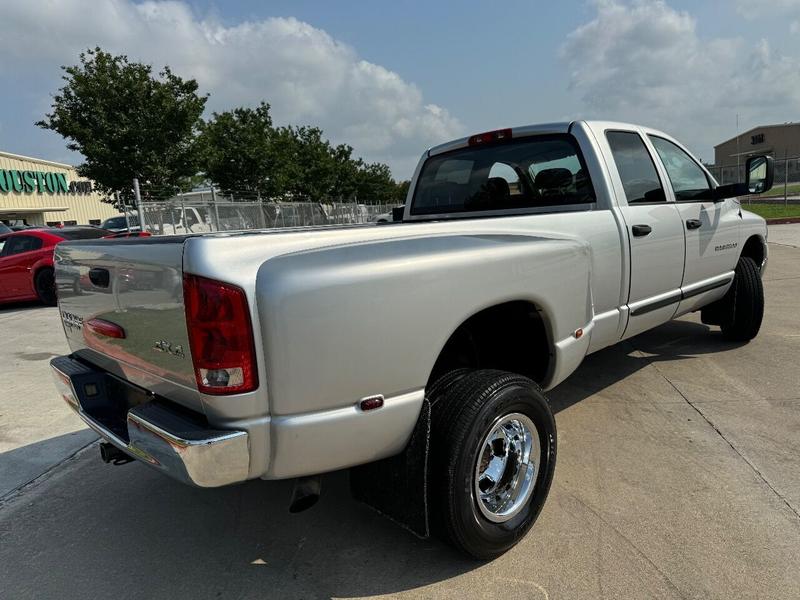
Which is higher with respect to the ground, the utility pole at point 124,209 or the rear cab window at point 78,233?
the utility pole at point 124,209

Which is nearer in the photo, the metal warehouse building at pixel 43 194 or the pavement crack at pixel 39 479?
the pavement crack at pixel 39 479

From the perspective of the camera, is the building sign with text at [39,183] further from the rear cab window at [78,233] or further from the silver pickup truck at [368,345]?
the silver pickup truck at [368,345]

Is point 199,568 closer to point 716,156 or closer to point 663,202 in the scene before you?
point 663,202

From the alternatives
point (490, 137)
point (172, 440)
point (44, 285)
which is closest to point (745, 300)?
point (490, 137)

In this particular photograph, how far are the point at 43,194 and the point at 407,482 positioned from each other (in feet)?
167

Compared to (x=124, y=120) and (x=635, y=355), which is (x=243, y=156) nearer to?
(x=124, y=120)

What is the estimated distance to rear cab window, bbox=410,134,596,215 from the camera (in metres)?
3.63

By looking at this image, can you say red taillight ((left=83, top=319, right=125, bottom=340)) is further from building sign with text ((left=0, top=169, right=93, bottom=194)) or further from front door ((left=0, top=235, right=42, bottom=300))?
building sign with text ((left=0, top=169, right=93, bottom=194))

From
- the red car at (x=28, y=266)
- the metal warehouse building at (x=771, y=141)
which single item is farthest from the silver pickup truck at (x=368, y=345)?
the metal warehouse building at (x=771, y=141)

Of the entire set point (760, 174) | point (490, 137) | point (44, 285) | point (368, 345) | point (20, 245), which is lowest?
point (44, 285)

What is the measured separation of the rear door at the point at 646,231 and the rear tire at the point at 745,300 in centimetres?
143

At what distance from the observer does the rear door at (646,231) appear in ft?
11.5

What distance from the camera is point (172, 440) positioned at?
6.12 feet

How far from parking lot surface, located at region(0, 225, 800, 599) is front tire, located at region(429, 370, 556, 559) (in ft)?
0.58
